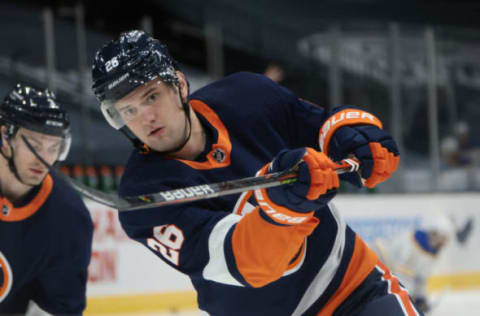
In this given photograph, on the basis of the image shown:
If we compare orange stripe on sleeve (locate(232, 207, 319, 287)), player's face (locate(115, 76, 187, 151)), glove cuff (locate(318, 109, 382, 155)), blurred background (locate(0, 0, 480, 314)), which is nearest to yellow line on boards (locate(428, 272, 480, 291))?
blurred background (locate(0, 0, 480, 314))

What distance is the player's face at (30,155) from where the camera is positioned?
2141 mm

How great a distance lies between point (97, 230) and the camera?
4.60m

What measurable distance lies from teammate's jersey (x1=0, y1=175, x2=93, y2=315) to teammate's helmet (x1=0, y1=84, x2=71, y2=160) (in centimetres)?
17

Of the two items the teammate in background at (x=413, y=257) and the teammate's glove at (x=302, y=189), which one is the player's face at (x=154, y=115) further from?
the teammate in background at (x=413, y=257)

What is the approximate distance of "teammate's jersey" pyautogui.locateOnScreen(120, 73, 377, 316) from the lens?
4.20 ft

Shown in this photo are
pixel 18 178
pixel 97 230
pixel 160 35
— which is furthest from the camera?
pixel 160 35

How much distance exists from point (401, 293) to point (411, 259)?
3.22m

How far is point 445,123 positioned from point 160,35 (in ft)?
12.2

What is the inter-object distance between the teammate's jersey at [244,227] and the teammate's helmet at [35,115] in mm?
607

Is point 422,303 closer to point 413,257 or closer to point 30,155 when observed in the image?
point 413,257

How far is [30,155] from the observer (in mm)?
2137

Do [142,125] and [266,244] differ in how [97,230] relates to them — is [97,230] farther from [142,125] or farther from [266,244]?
[266,244]

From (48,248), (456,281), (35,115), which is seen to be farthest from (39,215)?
(456,281)

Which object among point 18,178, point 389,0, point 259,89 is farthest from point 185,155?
point 389,0
